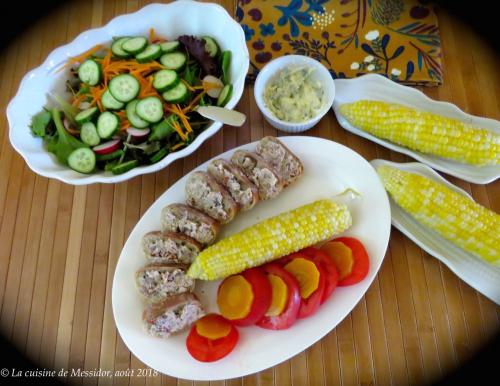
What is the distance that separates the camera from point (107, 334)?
2.60 metres

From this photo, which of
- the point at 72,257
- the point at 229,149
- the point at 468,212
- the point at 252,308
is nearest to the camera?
the point at 252,308

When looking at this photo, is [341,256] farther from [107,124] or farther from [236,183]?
→ [107,124]

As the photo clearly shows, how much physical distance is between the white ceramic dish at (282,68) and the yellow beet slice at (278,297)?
1050 millimetres

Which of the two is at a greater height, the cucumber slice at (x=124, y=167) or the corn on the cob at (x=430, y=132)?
the cucumber slice at (x=124, y=167)

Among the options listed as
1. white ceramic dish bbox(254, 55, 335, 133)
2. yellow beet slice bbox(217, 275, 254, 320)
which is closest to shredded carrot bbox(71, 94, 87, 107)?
white ceramic dish bbox(254, 55, 335, 133)

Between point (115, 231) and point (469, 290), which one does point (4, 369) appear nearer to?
point (115, 231)

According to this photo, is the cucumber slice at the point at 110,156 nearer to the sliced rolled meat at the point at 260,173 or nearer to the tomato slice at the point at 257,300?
the sliced rolled meat at the point at 260,173

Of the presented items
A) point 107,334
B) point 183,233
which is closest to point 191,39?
point 183,233

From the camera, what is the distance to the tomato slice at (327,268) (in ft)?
7.71

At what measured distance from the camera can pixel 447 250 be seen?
8.59 ft

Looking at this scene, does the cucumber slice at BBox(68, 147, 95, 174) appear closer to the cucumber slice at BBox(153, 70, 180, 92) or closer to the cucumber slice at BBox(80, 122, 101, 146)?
the cucumber slice at BBox(80, 122, 101, 146)

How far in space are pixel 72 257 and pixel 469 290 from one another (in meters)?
2.60

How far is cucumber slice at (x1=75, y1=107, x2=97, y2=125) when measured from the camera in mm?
2688

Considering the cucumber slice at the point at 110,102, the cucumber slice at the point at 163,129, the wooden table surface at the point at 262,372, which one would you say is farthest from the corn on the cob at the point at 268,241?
the cucumber slice at the point at 110,102
